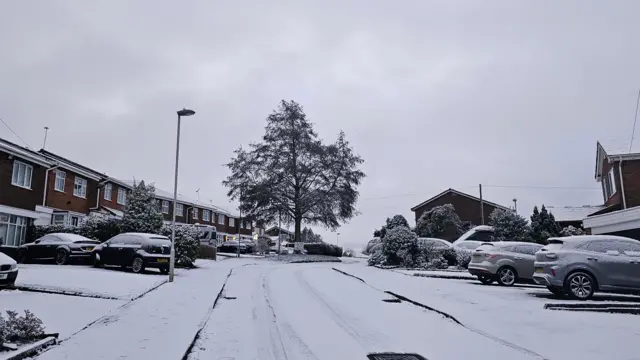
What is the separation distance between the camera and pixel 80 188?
36.3m

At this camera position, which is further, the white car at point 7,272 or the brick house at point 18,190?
the brick house at point 18,190

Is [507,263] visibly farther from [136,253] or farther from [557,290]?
[136,253]

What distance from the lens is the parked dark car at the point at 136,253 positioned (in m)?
19.6

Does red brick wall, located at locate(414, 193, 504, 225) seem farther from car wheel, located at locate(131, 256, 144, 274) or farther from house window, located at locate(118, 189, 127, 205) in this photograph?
car wheel, located at locate(131, 256, 144, 274)

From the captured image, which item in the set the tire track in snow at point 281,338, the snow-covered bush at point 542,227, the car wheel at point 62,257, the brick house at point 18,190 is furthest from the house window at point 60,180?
the snow-covered bush at point 542,227

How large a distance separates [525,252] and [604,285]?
4667mm

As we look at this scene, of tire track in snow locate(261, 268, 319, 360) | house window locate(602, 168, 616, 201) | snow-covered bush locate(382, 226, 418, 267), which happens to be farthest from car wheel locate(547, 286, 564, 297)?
house window locate(602, 168, 616, 201)

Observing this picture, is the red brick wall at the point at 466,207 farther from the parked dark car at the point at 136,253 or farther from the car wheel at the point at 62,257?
the car wheel at the point at 62,257

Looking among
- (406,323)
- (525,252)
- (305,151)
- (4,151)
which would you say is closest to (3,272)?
(406,323)

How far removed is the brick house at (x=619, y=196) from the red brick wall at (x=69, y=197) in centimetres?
3086

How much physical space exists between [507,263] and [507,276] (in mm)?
462

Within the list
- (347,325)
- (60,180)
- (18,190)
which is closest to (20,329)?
(347,325)

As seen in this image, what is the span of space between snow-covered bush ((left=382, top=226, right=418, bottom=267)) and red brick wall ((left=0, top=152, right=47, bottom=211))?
1948 cm

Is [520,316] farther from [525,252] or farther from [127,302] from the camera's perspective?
[127,302]
